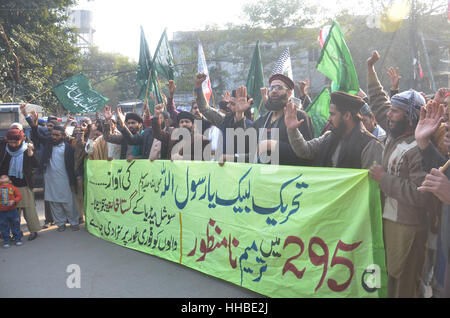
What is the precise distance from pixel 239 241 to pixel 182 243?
1.00 metres

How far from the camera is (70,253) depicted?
18.3ft

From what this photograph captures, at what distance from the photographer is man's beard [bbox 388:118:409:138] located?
3205 millimetres

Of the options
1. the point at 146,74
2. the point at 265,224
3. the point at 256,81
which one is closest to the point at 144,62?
the point at 146,74

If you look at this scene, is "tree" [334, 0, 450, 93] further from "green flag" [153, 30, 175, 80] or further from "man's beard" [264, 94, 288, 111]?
"man's beard" [264, 94, 288, 111]

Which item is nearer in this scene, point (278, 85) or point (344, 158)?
point (344, 158)

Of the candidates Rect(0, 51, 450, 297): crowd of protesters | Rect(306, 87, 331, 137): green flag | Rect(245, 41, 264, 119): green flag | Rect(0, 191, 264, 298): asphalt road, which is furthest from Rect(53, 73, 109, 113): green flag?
→ Rect(306, 87, 331, 137): green flag

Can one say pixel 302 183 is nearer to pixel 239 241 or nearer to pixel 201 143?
pixel 239 241

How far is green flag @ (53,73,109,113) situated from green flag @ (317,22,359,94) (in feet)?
17.7

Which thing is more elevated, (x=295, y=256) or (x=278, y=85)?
(x=278, y=85)

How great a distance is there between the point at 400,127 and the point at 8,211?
537 cm

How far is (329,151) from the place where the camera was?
12.2ft

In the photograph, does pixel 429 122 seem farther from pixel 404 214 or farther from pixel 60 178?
pixel 60 178

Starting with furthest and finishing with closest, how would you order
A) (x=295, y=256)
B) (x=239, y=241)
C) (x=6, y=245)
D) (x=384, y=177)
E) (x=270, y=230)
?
(x=6, y=245) < (x=239, y=241) < (x=270, y=230) < (x=295, y=256) < (x=384, y=177)
